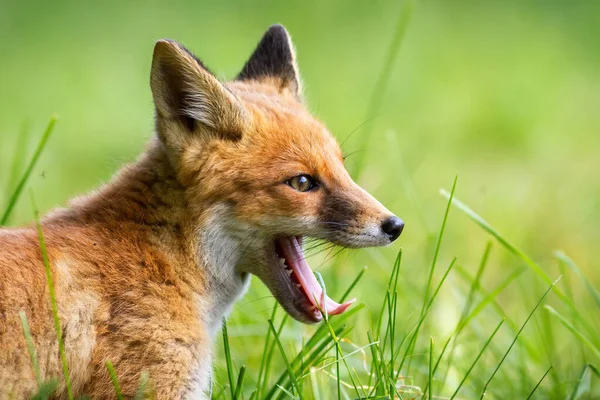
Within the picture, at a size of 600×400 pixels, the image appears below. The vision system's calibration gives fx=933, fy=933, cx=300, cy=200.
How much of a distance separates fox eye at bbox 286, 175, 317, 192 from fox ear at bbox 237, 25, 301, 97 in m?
1.05

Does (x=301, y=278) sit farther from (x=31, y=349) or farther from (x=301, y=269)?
(x=31, y=349)

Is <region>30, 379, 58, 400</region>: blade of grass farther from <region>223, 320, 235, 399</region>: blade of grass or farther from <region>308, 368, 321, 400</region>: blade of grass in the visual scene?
<region>308, 368, 321, 400</region>: blade of grass

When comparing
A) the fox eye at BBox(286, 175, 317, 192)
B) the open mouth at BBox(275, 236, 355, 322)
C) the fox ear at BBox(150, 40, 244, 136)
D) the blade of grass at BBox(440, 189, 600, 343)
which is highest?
the fox ear at BBox(150, 40, 244, 136)

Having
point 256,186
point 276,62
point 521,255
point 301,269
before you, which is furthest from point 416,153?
point 256,186

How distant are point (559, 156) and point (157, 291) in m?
7.58

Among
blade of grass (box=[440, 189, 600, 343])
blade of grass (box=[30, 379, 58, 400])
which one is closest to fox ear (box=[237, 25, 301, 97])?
blade of grass (box=[440, 189, 600, 343])

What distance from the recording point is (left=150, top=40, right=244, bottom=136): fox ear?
178 inches

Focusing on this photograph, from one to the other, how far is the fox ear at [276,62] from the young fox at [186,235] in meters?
0.62

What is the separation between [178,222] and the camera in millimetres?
4531

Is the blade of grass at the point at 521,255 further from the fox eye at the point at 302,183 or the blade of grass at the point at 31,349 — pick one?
the blade of grass at the point at 31,349

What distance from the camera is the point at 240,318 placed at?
6098 mm

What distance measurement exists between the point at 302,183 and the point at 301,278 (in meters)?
0.49

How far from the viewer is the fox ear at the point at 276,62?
18.4 feet

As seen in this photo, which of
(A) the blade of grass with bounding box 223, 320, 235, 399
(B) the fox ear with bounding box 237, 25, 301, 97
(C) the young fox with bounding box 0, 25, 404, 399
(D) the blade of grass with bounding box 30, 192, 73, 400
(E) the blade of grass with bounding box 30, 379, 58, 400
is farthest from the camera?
(B) the fox ear with bounding box 237, 25, 301, 97
